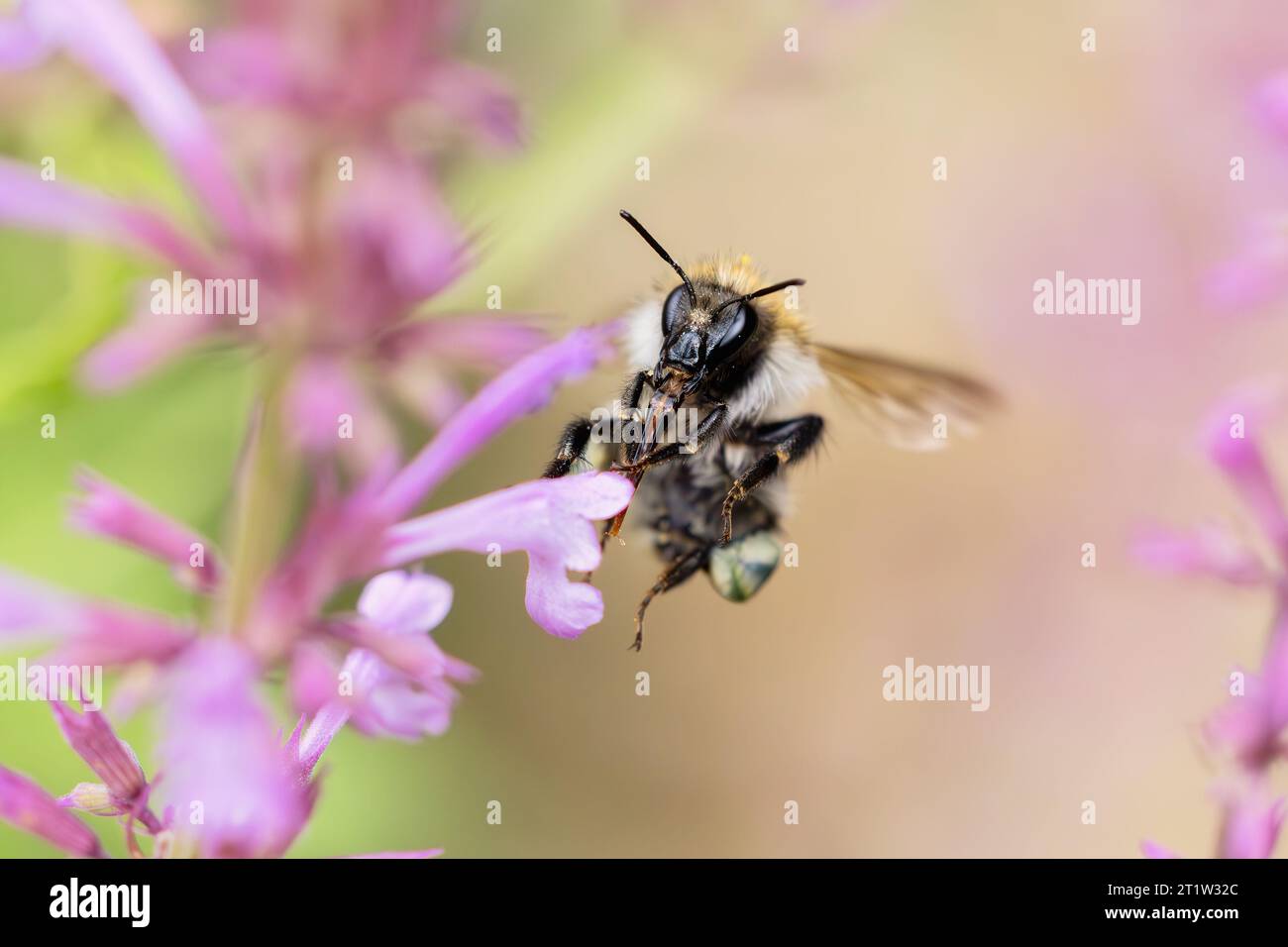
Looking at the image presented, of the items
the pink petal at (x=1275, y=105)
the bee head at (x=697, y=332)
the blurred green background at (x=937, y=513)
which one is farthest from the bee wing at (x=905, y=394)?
the blurred green background at (x=937, y=513)

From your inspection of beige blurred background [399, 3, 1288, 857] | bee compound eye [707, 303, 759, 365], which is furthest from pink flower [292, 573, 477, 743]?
beige blurred background [399, 3, 1288, 857]

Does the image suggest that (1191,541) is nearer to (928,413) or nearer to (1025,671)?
(928,413)

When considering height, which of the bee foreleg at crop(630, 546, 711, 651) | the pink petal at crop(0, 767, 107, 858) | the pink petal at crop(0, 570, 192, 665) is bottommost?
the pink petal at crop(0, 767, 107, 858)

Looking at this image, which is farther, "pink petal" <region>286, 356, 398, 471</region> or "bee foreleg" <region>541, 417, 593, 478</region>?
"pink petal" <region>286, 356, 398, 471</region>

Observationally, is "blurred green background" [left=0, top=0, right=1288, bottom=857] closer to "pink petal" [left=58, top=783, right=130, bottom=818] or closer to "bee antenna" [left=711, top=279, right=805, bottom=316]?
"bee antenna" [left=711, top=279, right=805, bottom=316]

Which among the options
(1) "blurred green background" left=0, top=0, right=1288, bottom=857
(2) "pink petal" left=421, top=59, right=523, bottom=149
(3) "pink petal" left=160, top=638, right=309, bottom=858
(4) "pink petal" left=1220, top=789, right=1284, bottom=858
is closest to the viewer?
(3) "pink petal" left=160, top=638, right=309, bottom=858
